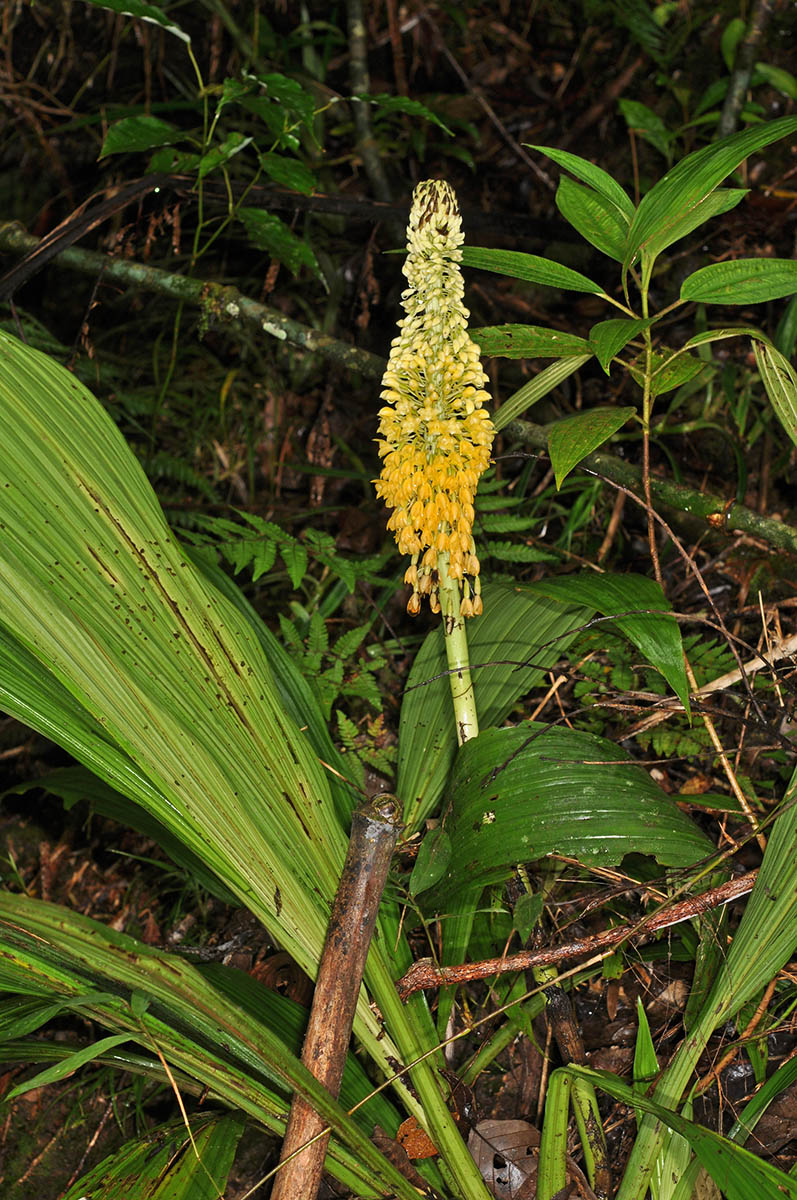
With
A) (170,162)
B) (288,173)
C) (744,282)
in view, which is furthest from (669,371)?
(170,162)

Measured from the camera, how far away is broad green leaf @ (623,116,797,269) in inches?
54.1

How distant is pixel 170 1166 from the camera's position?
1423mm

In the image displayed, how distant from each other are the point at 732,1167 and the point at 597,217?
1.39m

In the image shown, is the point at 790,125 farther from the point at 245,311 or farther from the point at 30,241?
the point at 30,241

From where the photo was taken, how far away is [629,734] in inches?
69.8

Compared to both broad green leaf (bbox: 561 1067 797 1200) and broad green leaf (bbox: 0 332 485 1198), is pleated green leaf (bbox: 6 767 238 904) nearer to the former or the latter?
broad green leaf (bbox: 0 332 485 1198)

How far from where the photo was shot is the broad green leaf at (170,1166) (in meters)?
1.37

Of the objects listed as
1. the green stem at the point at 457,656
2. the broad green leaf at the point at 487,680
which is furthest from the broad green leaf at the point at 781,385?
the green stem at the point at 457,656

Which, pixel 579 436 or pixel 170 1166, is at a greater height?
pixel 579 436

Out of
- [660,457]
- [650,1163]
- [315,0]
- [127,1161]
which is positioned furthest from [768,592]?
[315,0]

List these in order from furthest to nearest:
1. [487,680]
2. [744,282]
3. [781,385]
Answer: [487,680]
[781,385]
[744,282]

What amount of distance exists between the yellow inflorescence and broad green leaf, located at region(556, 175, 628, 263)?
0.21m

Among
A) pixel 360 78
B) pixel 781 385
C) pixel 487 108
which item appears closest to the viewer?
pixel 781 385

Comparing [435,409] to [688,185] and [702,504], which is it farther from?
[702,504]
